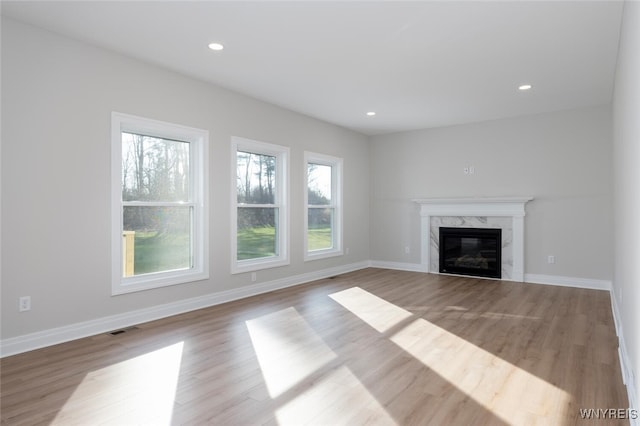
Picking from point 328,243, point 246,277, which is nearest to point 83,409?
point 246,277

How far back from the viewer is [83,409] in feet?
7.34

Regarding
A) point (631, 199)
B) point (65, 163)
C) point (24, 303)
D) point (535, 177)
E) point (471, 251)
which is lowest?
point (24, 303)

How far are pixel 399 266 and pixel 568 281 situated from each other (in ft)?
9.32

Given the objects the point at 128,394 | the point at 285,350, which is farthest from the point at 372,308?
the point at 128,394

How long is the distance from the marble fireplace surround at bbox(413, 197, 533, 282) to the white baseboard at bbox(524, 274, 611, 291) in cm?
18

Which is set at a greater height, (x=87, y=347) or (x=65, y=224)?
(x=65, y=224)

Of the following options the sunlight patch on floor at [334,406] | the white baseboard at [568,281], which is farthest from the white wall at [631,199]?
the white baseboard at [568,281]

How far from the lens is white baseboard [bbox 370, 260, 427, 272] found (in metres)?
7.34

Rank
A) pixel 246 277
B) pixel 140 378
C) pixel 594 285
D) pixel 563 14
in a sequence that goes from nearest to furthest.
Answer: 1. pixel 140 378
2. pixel 563 14
3. pixel 246 277
4. pixel 594 285

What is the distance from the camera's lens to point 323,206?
22.3 feet

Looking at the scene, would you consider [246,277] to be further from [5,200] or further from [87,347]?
[5,200]

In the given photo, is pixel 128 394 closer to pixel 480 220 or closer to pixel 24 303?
pixel 24 303

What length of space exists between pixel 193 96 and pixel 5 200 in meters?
2.19

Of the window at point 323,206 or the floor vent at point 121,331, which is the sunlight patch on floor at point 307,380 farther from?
the window at point 323,206
